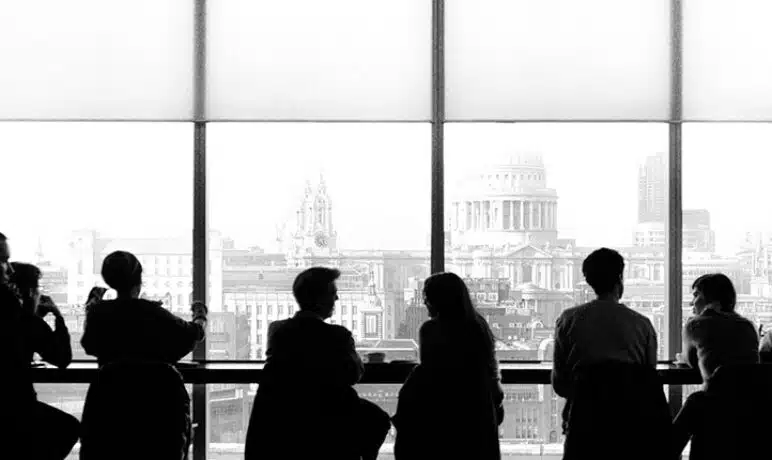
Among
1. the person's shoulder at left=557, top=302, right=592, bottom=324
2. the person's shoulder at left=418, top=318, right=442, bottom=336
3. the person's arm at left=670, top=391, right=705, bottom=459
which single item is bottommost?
the person's arm at left=670, top=391, right=705, bottom=459

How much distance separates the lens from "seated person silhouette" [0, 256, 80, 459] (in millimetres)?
3725

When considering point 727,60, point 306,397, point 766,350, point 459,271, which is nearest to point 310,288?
point 306,397

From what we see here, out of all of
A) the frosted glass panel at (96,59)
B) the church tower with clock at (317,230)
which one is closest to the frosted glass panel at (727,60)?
the church tower with clock at (317,230)

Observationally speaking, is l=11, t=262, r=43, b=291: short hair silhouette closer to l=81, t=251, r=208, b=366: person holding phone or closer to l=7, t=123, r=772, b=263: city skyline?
l=81, t=251, r=208, b=366: person holding phone

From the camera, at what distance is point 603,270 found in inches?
156

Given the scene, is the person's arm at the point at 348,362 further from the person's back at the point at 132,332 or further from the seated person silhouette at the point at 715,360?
the seated person silhouette at the point at 715,360

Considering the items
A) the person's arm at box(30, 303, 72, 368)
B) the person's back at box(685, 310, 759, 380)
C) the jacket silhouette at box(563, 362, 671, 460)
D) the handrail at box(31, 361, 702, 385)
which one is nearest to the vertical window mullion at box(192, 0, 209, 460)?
the handrail at box(31, 361, 702, 385)

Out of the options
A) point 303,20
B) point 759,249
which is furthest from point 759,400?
point 303,20

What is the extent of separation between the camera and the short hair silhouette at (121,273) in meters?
3.96

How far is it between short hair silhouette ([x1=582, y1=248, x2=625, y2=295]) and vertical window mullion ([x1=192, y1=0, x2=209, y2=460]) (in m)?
2.00

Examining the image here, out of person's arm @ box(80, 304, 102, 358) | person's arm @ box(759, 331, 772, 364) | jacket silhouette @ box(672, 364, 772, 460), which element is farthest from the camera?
person's arm @ box(759, 331, 772, 364)

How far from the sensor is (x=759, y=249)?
5125 millimetres

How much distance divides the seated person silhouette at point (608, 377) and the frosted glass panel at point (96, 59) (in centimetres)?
226

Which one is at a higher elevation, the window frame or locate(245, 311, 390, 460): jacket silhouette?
the window frame
